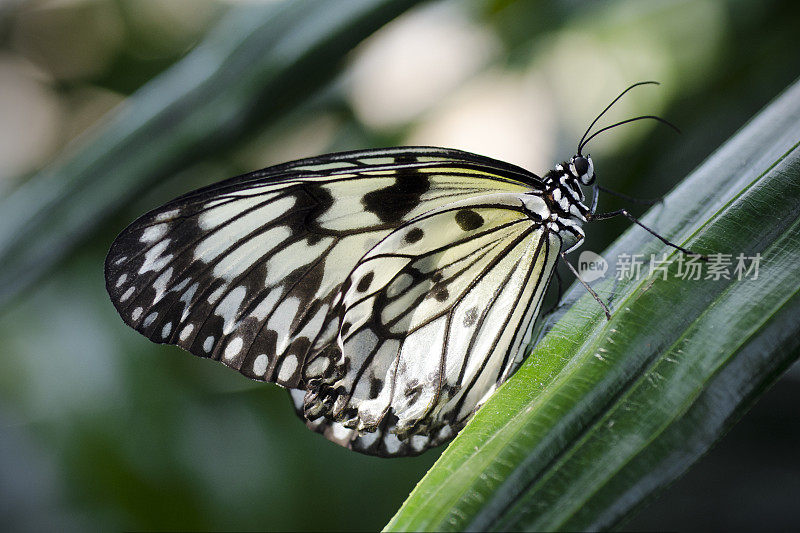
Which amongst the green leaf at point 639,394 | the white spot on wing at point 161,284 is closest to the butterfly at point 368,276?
the white spot on wing at point 161,284

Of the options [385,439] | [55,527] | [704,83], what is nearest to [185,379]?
[55,527]

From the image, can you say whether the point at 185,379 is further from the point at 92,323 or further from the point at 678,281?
the point at 678,281

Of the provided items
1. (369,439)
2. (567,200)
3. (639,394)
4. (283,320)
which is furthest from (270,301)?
(639,394)

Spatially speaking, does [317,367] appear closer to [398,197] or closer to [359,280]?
[359,280]

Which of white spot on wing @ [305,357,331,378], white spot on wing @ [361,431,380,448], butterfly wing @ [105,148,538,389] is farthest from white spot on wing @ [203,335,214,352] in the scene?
white spot on wing @ [361,431,380,448]

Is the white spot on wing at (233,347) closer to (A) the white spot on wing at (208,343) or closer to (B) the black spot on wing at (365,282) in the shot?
(A) the white spot on wing at (208,343)

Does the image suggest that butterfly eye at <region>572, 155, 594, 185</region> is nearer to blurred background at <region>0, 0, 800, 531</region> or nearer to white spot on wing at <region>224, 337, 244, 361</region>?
blurred background at <region>0, 0, 800, 531</region>
